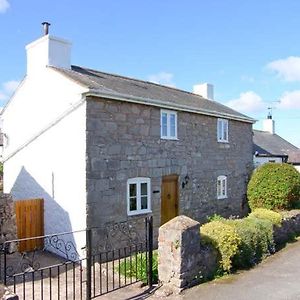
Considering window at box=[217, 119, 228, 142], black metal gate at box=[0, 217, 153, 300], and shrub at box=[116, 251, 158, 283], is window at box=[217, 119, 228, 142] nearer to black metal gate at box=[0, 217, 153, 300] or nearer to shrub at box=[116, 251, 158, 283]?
black metal gate at box=[0, 217, 153, 300]

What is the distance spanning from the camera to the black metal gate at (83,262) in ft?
26.8

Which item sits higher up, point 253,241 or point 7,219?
point 7,219

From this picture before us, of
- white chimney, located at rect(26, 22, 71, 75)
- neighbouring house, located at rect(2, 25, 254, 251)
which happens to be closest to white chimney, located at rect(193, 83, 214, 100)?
neighbouring house, located at rect(2, 25, 254, 251)

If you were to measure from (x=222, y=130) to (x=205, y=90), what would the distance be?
4.84 m

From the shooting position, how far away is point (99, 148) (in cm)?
1085

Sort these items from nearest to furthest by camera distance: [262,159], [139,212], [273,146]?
1. [139,212]
2. [262,159]
3. [273,146]

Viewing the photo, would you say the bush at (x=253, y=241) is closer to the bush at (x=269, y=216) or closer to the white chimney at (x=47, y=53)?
the bush at (x=269, y=216)

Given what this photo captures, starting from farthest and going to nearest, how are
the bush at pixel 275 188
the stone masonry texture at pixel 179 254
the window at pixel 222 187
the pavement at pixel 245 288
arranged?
the window at pixel 222 187 < the bush at pixel 275 188 < the stone masonry texture at pixel 179 254 < the pavement at pixel 245 288

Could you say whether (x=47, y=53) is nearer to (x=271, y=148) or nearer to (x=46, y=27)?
(x=46, y=27)

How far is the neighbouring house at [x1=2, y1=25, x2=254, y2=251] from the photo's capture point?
1074 cm

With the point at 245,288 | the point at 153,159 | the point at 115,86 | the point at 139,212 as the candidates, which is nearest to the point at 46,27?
the point at 115,86

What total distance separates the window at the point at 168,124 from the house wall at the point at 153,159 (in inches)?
9.1

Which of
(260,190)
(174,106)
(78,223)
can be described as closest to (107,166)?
(78,223)

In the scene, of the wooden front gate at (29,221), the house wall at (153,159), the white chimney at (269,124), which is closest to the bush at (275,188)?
the house wall at (153,159)
